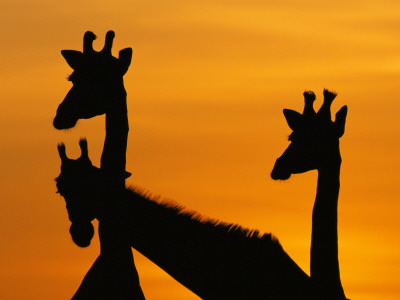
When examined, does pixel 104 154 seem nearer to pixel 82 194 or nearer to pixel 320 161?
pixel 82 194

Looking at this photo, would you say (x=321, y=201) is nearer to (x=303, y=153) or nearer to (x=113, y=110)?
(x=303, y=153)

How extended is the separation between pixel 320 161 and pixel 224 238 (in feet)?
10.7

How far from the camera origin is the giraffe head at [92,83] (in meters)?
16.8

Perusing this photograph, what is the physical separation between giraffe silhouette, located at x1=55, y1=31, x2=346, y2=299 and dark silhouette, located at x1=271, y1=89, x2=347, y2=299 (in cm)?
2

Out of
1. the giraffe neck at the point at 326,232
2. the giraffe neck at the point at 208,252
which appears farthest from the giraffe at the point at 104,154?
the giraffe neck at the point at 326,232

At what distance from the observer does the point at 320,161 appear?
55.4 ft

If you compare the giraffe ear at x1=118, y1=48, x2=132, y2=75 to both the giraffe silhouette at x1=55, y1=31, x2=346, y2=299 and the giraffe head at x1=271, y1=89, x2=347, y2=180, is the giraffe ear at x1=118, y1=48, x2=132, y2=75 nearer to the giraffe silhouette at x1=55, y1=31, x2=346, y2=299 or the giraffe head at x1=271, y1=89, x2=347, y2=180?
the giraffe silhouette at x1=55, y1=31, x2=346, y2=299

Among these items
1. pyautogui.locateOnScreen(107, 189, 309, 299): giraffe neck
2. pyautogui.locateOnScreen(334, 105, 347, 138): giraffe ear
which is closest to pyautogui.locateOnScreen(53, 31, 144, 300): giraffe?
pyautogui.locateOnScreen(107, 189, 309, 299): giraffe neck

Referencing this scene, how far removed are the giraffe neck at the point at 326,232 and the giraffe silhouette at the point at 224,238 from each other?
16mm

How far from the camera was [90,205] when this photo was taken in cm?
1576

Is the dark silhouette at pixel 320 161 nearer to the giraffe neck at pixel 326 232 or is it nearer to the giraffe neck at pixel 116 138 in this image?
the giraffe neck at pixel 326 232

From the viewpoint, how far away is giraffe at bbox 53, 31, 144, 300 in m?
15.8

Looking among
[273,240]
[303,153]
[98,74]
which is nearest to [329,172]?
[303,153]

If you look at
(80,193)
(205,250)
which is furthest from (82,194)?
(205,250)
